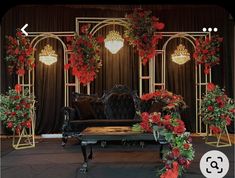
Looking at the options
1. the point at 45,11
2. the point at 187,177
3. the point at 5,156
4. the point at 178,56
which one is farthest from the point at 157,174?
the point at 45,11

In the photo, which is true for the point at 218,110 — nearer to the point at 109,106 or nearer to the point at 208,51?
the point at 208,51

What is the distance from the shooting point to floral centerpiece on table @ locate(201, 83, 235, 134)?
21.0 feet

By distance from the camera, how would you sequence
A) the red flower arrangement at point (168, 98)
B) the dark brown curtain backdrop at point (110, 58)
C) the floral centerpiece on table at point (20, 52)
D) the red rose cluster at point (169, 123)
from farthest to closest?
the dark brown curtain backdrop at point (110, 58) → the floral centerpiece on table at point (20, 52) → the red flower arrangement at point (168, 98) → the red rose cluster at point (169, 123)

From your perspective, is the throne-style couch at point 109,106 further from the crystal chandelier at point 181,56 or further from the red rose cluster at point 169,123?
the red rose cluster at point 169,123

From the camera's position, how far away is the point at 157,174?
14.4ft

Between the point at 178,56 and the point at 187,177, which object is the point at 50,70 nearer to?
the point at 178,56

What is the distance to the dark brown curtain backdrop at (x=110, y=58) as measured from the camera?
29.3 feet

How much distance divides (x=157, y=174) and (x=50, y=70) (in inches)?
208

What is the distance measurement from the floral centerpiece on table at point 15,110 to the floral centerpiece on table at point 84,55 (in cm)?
149

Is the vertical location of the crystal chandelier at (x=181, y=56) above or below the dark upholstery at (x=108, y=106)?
above

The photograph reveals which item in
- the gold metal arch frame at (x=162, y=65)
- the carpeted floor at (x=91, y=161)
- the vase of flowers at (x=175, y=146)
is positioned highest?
the gold metal arch frame at (x=162, y=65)

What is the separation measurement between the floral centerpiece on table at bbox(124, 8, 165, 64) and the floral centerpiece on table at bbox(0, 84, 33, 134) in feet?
8.64

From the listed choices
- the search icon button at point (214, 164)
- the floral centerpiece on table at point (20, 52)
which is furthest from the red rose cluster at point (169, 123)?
the floral centerpiece on table at point (20, 52)

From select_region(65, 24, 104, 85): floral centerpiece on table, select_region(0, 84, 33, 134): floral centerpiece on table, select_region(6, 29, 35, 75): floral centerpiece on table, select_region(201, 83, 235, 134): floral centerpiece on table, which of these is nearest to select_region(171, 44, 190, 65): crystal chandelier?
select_region(201, 83, 235, 134): floral centerpiece on table
